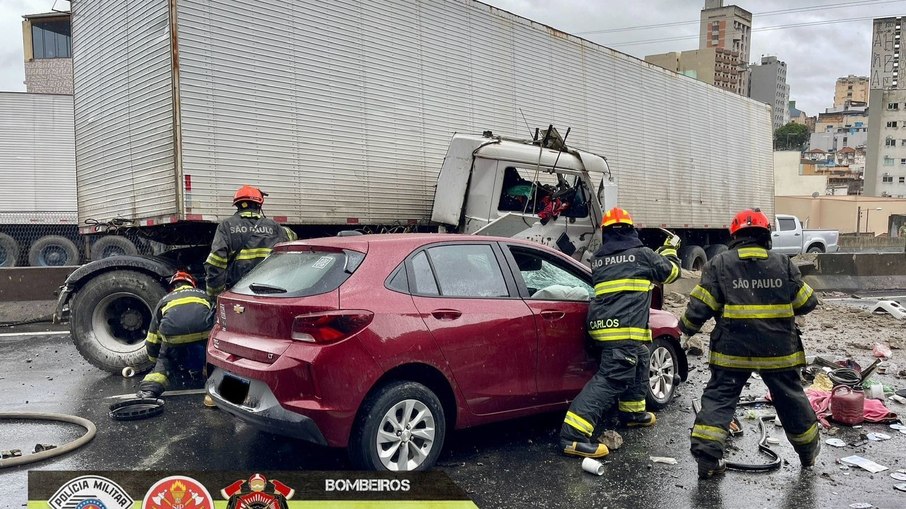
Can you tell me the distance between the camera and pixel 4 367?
23.2 feet

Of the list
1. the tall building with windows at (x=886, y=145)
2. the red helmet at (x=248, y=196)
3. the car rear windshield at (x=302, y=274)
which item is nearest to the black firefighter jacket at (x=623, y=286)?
the car rear windshield at (x=302, y=274)

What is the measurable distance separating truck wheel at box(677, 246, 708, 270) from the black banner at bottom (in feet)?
42.0

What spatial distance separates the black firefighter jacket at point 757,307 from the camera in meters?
4.19

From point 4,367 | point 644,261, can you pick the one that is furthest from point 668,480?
point 4,367

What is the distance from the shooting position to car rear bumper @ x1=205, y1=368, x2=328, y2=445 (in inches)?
146

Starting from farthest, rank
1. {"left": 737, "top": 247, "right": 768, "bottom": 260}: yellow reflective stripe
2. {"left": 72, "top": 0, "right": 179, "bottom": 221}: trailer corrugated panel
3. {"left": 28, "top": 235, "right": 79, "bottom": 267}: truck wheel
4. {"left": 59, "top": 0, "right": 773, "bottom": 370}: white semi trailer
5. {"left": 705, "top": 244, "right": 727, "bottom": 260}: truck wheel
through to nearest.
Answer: {"left": 705, "top": 244, "right": 727, "bottom": 260}: truck wheel
{"left": 28, "top": 235, "right": 79, "bottom": 267}: truck wheel
{"left": 72, "top": 0, "right": 179, "bottom": 221}: trailer corrugated panel
{"left": 59, "top": 0, "right": 773, "bottom": 370}: white semi trailer
{"left": 737, "top": 247, "right": 768, "bottom": 260}: yellow reflective stripe

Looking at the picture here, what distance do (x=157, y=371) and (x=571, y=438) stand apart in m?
3.48

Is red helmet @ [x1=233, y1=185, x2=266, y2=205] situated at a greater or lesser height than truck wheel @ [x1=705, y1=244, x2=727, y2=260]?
greater

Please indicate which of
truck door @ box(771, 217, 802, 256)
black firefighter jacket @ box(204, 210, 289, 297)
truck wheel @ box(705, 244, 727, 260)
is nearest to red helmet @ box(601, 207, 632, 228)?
black firefighter jacket @ box(204, 210, 289, 297)

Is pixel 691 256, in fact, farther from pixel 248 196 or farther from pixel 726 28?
pixel 726 28

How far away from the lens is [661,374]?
560cm

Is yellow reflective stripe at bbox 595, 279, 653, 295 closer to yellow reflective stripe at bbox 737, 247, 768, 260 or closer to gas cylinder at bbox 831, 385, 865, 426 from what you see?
yellow reflective stripe at bbox 737, 247, 768, 260

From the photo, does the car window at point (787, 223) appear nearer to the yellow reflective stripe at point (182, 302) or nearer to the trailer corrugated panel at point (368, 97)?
the trailer corrugated panel at point (368, 97)

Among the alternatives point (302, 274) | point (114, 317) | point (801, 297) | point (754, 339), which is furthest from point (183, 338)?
point (801, 297)
